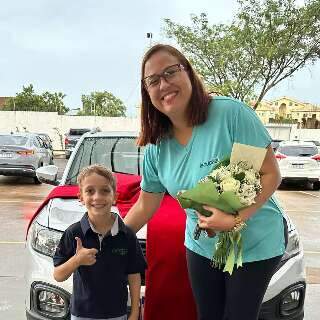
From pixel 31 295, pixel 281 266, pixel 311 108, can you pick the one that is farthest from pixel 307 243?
pixel 311 108

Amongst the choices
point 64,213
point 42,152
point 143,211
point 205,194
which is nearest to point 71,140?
point 42,152

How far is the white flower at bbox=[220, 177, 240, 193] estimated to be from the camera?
1886 mm

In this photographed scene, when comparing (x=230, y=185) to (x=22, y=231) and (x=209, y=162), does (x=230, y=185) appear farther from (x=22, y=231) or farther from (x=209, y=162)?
(x=22, y=231)

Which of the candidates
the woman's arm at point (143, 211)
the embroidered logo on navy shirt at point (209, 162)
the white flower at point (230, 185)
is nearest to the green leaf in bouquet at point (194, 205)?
the white flower at point (230, 185)

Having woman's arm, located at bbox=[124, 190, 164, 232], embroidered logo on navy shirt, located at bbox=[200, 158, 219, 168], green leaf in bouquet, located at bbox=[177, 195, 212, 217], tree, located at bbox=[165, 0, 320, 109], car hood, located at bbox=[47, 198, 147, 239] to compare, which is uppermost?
tree, located at bbox=[165, 0, 320, 109]

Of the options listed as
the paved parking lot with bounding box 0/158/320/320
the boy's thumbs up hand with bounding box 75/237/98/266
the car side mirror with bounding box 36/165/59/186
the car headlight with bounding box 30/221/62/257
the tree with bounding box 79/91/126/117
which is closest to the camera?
the boy's thumbs up hand with bounding box 75/237/98/266

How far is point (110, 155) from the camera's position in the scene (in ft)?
14.9

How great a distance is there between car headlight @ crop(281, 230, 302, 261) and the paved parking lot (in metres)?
1.13

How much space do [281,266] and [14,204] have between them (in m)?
7.54

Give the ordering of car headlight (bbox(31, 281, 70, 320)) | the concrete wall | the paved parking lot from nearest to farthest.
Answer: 1. car headlight (bbox(31, 281, 70, 320))
2. the paved parking lot
3. the concrete wall

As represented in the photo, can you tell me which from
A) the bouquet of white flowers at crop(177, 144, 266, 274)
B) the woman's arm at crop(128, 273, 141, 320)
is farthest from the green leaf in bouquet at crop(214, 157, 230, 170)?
the woman's arm at crop(128, 273, 141, 320)

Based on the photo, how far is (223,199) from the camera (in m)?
1.90

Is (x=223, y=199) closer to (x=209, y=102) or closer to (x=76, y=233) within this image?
(x=209, y=102)

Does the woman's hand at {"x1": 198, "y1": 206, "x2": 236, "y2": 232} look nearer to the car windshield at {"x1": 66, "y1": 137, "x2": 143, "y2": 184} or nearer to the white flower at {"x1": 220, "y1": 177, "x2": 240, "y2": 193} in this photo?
the white flower at {"x1": 220, "y1": 177, "x2": 240, "y2": 193}
